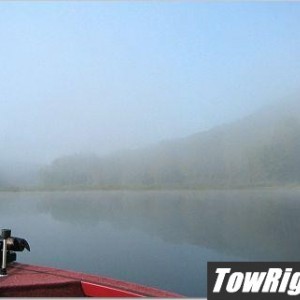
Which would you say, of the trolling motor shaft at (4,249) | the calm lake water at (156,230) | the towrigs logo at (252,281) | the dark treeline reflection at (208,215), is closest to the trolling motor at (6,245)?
the trolling motor shaft at (4,249)

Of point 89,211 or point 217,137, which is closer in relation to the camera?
point 217,137

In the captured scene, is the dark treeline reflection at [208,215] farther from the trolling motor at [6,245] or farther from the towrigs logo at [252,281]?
the trolling motor at [6,245]

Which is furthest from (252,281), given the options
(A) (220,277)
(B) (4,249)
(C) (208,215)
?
(B) (4,249)

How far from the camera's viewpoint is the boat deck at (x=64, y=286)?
158 centimetres

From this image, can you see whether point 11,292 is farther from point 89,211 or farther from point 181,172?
point 89,211

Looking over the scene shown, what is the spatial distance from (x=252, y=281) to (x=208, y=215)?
38.3 inches

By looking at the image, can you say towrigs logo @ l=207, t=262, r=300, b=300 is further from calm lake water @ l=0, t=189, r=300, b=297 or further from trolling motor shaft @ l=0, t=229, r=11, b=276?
trolling motor shaft @ l=0, t=229, r=11, b=276

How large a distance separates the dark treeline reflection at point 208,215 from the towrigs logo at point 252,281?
1.17ft

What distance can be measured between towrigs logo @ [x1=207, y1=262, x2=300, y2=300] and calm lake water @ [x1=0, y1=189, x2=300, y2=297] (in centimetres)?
27

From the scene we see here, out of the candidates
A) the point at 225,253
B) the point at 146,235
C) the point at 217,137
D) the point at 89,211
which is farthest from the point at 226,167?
the point at 89,211

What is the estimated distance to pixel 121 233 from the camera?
9.20ft

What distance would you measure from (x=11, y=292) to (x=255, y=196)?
1294mm

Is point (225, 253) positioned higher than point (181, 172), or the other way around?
point (181, 172)

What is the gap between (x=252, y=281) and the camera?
4.96ft
